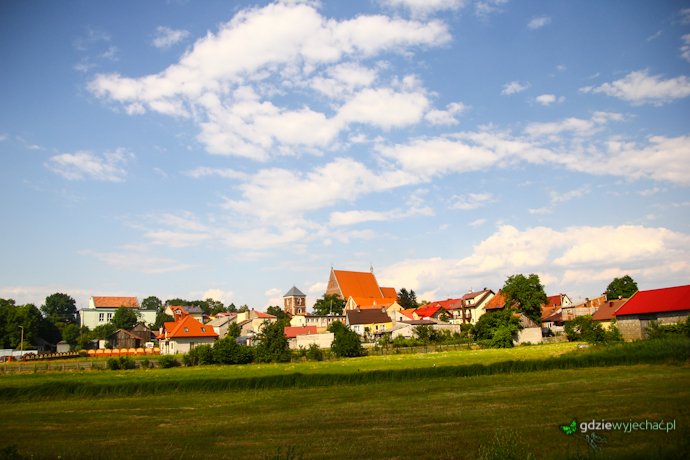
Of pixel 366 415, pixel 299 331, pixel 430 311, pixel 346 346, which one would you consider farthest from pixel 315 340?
pixel 366 415

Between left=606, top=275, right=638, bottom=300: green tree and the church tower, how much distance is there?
88.3 metres

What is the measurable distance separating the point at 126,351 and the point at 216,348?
122 feet

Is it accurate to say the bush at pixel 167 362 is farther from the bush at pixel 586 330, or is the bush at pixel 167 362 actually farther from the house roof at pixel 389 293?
the house roof at pixel 389 293

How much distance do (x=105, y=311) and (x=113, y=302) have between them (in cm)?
1123

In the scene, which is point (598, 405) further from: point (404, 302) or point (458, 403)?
point (404, 302)

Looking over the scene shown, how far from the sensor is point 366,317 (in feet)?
363

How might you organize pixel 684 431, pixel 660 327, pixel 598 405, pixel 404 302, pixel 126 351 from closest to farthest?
pixel 684 431, pixel 598 405, pixel 660 327, pixel 126 351, pixel 404 302

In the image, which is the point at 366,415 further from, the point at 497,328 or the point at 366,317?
the point at 366,317

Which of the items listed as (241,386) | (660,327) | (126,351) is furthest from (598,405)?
(126,351)

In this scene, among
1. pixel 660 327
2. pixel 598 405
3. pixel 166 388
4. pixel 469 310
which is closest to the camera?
pixel 598 405

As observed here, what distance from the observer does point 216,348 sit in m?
61.6

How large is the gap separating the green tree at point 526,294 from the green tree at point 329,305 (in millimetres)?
59051

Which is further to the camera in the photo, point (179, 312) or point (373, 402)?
point (179, 312)

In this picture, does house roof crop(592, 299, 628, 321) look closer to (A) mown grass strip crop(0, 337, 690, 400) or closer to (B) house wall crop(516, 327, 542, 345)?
(B) house wall crop(516, 327, 542, 345)
